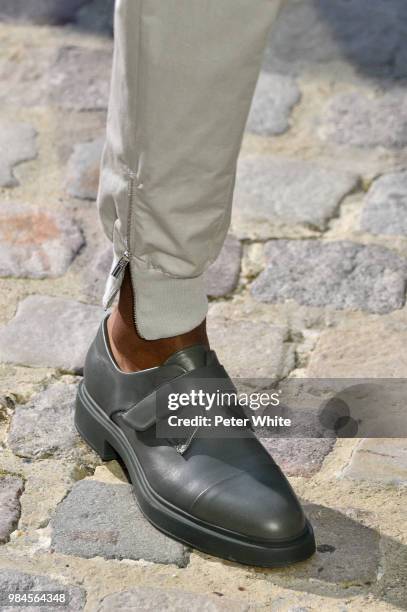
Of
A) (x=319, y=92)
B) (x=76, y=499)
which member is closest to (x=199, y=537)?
(x=76, y=499)

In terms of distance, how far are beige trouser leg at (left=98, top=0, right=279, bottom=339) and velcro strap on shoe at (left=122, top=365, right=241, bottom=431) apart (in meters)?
0.11

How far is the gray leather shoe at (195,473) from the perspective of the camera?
1572mm

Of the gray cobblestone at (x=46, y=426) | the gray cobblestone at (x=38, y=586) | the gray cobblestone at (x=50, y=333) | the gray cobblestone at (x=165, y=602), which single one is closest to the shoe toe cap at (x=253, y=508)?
the gray cobblestone at (x=165, y=602)

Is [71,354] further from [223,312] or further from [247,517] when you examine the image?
[247,517]

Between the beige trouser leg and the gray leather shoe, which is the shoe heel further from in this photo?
the beige trouser leg

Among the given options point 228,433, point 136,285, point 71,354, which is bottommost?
point 71,354

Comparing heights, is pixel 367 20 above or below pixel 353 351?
above

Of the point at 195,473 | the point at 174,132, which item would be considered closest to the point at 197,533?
the point at 195,473

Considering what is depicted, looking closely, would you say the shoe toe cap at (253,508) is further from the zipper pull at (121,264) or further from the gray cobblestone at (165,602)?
the zipper pull at (121,264)

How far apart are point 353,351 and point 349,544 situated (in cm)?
56

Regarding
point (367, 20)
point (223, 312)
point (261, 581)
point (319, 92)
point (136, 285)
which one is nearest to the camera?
point (261, 581)

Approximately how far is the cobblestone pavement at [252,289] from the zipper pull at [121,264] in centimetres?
34

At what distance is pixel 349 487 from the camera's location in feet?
5.76

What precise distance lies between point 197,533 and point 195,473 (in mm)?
89
